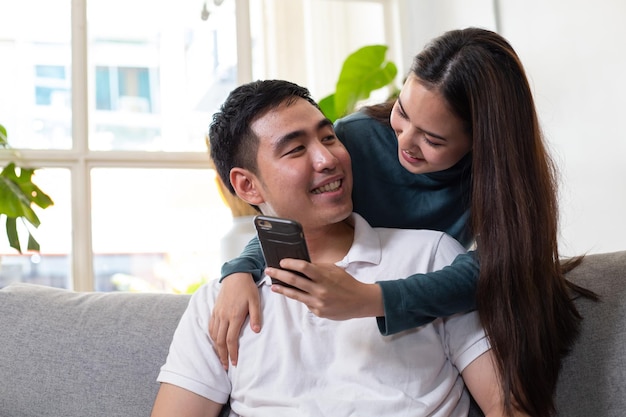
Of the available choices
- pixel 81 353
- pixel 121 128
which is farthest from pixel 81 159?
pixel 81 353

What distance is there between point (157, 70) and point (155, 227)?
765 millimetres

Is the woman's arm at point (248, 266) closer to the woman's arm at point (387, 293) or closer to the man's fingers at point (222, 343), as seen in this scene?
the man's fingers at point (222, 343)

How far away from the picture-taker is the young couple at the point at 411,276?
1.30 m

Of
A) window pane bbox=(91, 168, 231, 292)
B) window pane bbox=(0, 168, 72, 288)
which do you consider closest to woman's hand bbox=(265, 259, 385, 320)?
window pane bbox=(91, 168, 231, 292)

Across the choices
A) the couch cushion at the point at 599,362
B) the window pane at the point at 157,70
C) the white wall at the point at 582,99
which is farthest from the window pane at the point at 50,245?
→ the couch cushion at the point at 599,362

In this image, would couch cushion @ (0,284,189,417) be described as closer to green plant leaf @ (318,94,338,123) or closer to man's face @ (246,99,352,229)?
man's face @ (246,99,352,229)

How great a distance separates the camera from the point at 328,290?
3.95ft

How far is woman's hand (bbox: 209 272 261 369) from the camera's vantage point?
1446mm

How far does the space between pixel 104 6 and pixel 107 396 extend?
265cm

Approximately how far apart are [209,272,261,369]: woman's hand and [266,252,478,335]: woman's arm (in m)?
0.23

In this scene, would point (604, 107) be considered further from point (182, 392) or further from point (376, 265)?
point (182, 392)

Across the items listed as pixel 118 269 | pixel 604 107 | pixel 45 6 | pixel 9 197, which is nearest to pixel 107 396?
pixel 9 197

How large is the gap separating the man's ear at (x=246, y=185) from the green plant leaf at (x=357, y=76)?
5.74ft

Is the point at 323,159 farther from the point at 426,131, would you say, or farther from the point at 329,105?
the point at 329,105
